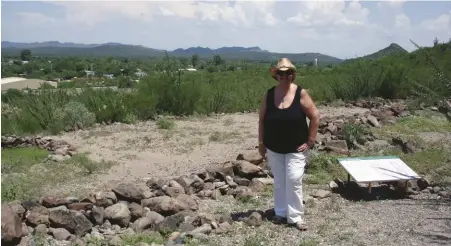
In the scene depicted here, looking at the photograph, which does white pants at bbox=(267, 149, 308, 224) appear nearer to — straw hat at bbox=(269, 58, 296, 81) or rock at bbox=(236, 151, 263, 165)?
straw hat at bbox=(269, 58, 296, 81)

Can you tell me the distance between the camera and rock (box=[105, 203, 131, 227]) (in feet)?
18.5

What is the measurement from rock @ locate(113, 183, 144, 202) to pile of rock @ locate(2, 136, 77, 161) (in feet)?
13.2

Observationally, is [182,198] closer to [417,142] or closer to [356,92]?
[417,142]

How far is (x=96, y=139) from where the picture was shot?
38.2 ft

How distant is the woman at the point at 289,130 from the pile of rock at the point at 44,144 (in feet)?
18.1

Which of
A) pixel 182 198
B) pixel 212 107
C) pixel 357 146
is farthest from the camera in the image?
pixel 212 107

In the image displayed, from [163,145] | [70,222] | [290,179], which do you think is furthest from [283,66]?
[163,145]

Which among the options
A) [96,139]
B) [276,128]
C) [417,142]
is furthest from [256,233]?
[96,139]

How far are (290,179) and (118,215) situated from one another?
1.86 m

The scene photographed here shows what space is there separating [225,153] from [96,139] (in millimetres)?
3256

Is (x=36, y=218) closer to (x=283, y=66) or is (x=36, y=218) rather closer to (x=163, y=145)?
(x=283, y=66)

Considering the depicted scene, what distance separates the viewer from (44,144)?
1130 cm

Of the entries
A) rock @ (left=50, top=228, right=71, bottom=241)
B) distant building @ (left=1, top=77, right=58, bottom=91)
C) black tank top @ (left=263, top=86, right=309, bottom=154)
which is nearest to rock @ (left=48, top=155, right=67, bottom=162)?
rock @ (left=50, top=228, right=71, bottom=241)

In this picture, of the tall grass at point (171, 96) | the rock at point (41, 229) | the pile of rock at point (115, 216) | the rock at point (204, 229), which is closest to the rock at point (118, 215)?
the pile of rock at point (115, 216)
